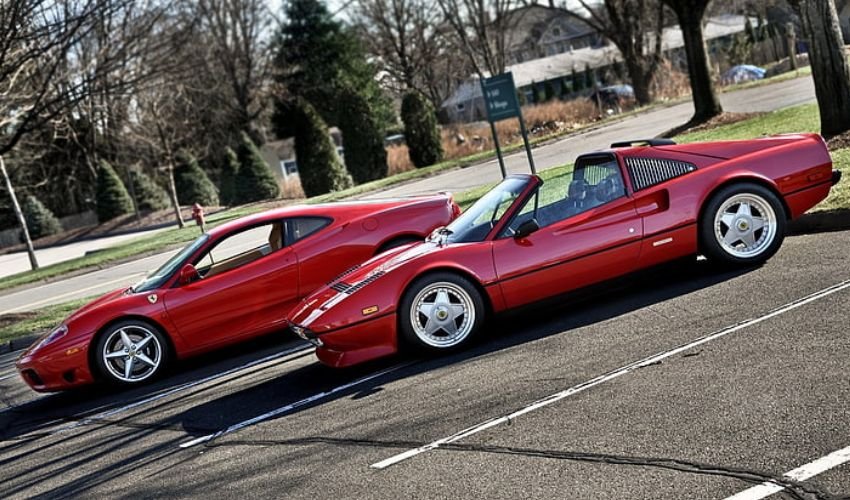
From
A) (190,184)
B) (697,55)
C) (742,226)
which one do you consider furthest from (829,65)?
(190,184)

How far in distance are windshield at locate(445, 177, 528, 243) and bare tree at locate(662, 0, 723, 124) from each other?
1555 centimetres

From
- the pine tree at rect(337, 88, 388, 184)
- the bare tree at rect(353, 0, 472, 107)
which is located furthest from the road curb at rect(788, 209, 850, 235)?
the bare tree at rect(353, 0, 472, 107)

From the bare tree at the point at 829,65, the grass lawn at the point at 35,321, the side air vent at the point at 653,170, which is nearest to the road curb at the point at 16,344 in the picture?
the grass lawn at the point at 35,321

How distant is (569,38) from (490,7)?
58.5m

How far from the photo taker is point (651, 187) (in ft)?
25.4

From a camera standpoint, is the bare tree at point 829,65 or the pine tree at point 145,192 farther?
the pine tree at point 145,192

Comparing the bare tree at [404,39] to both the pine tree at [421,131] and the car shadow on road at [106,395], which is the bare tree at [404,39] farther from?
the car shadow on road at [106,395]

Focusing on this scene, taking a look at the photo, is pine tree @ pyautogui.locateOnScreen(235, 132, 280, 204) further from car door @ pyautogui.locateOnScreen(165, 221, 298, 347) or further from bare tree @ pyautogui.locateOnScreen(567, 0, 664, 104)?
car door @ pyautogui.locateOnScreen(165, 221, 298, 347)

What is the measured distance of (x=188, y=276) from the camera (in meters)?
9.16

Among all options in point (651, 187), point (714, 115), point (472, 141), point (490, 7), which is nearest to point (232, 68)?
point (490, 7)

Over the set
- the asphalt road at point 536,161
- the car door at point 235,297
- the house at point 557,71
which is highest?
the house at point 557,71

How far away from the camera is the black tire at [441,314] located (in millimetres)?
7188

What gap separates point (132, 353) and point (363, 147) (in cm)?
3055

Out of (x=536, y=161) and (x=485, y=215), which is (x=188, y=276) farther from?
(x=536, y=161)
